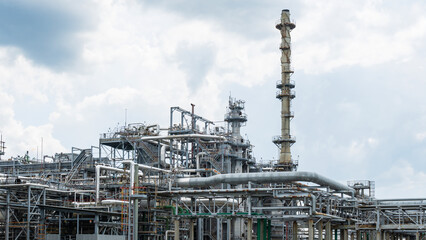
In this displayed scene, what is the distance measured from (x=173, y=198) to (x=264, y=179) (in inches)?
295

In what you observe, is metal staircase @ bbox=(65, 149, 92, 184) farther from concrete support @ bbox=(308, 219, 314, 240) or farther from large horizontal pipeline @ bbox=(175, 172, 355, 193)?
concrete support @ bbox=(308, 219, 314, 240)

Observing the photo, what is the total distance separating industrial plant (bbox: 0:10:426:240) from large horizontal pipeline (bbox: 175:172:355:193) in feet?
0.23

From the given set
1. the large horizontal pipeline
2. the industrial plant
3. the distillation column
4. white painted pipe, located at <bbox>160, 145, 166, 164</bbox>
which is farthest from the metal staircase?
the distillation column

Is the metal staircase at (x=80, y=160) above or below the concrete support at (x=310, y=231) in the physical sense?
above

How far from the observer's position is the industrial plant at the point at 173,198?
133 feet

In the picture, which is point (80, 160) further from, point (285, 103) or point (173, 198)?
point (285, 103)

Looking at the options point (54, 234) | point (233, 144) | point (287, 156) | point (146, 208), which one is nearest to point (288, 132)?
point (287, 156)

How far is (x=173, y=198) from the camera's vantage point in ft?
142

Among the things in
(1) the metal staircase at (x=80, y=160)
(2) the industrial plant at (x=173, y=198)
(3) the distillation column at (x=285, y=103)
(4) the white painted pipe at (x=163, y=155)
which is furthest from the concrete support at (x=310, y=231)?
(3) the distillation column at (x=285, y=103)

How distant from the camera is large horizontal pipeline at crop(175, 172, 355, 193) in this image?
3881cm

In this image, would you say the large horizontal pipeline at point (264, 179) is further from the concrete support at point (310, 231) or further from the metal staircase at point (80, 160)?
the metal staircase at point (80, 160)

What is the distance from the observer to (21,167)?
66.9 m

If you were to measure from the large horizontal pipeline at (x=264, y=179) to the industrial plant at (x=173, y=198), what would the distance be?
70 mm

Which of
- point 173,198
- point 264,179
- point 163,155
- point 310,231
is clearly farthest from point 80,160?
point 310,231
